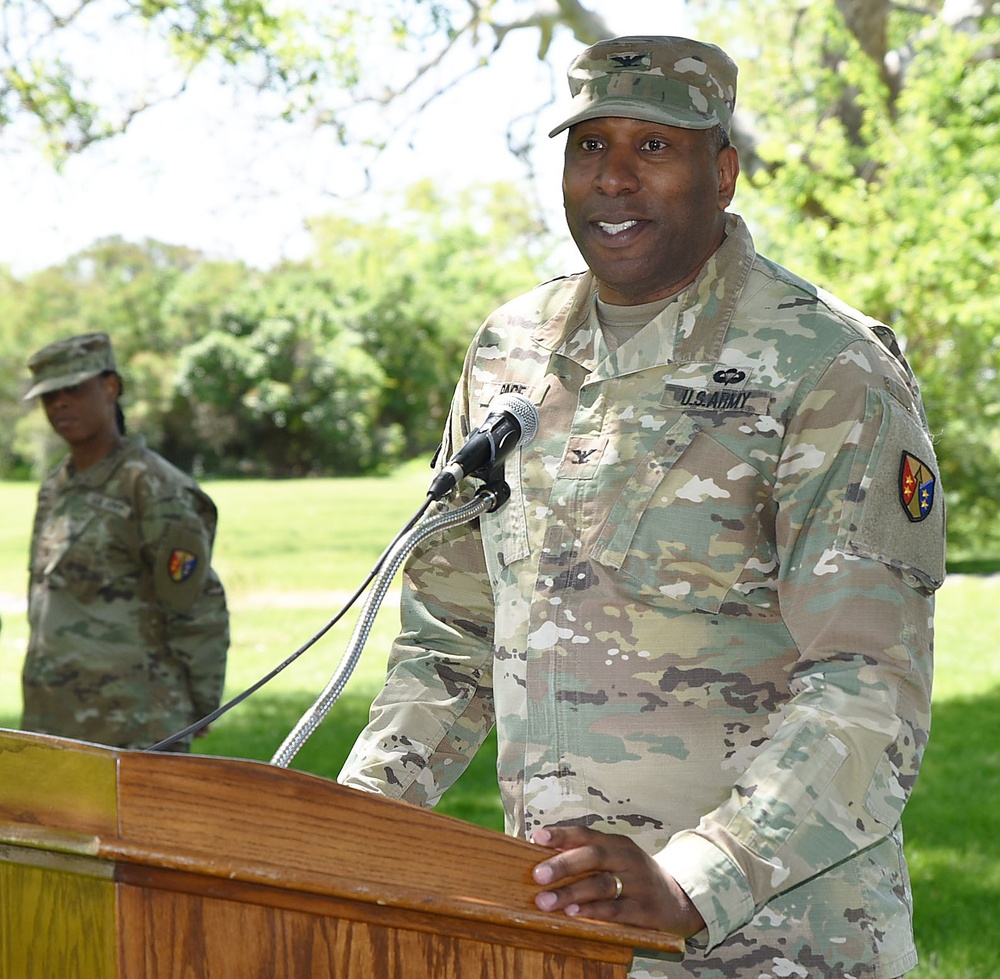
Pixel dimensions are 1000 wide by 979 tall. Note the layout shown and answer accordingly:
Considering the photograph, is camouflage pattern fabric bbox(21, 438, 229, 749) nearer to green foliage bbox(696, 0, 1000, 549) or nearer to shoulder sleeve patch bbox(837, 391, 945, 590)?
shoulder sleeve patch bbox(837, 391, 945, 590)

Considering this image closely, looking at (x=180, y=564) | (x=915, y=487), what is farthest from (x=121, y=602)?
(x=915, y=487)

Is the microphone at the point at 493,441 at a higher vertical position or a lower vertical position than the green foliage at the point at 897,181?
lower

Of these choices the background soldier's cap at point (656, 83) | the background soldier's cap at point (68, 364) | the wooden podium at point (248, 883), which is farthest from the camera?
the background soldier's cap at point (68, 364)

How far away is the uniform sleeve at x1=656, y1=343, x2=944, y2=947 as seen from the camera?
64.0 inches

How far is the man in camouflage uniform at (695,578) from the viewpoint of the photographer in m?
1.72

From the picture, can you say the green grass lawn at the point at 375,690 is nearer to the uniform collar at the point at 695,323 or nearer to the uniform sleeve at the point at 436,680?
the uniform sleeve at the point at 436,680

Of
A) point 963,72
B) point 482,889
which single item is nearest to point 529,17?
point 963,72

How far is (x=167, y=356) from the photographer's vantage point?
4700 cm

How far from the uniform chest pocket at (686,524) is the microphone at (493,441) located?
178mm

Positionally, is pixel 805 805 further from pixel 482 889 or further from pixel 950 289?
pixel 950 289

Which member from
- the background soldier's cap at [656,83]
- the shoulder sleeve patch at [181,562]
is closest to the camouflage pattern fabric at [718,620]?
the background soldier's cap at [656,83]

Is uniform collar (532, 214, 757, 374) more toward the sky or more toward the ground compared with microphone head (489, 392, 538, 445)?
more toward the sky

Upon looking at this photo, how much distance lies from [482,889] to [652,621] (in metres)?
0.72

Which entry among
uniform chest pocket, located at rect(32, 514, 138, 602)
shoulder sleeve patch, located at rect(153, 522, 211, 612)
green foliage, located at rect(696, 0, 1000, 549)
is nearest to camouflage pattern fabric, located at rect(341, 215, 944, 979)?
shoulder sleeve patch, located at rect(153, 522, 211, 612)
